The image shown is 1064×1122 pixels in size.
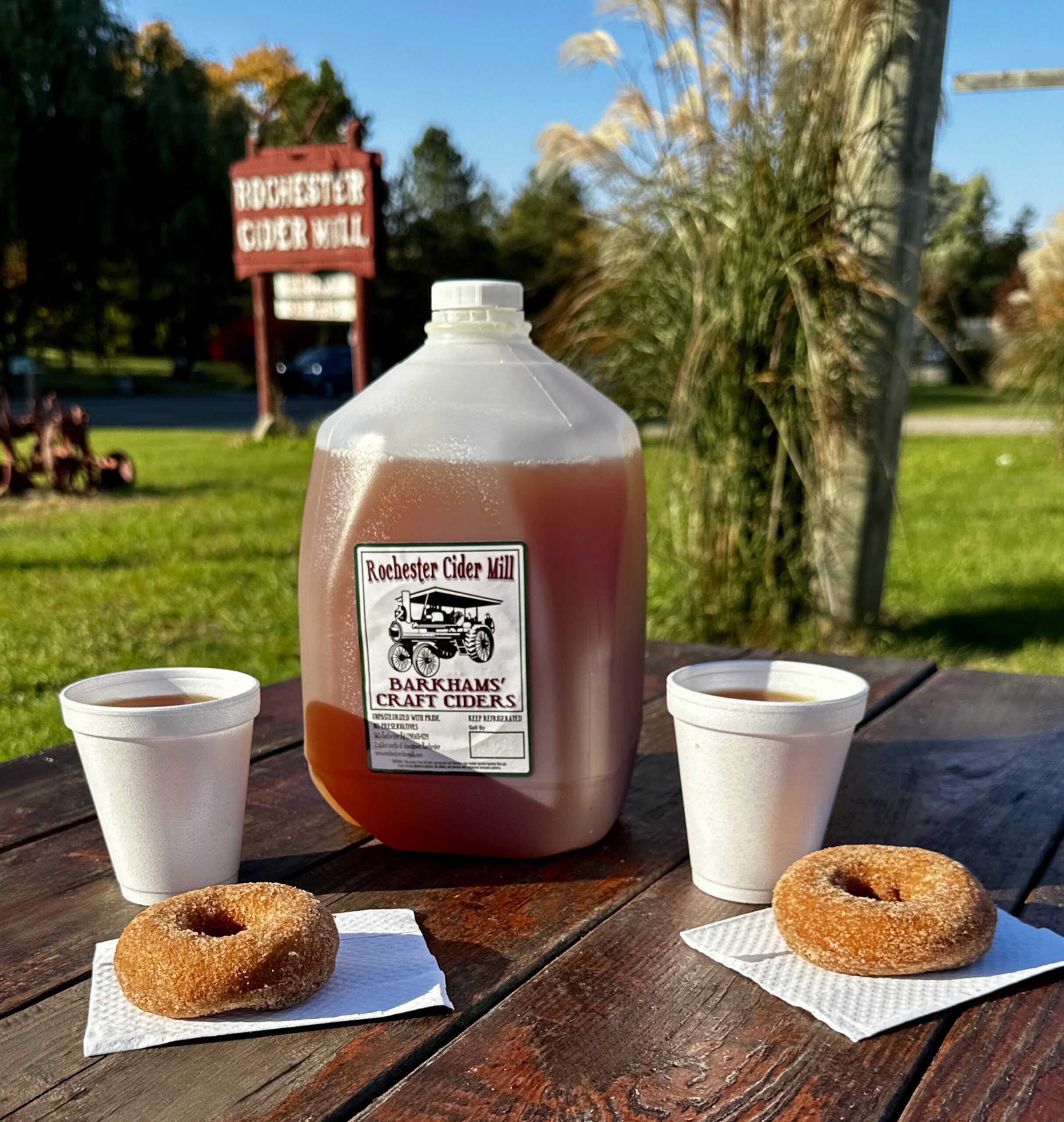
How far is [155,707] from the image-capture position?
2.82ft

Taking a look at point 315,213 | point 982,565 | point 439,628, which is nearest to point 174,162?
point 315,213

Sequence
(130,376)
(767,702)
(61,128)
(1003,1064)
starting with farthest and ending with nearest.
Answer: (130,376)
(61,128)
(767,702)
(1003,1064)

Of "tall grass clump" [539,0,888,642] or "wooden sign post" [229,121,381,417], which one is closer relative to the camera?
"tall grass clump" [539,0,888,642]

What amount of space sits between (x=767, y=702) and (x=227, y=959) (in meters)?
0.42

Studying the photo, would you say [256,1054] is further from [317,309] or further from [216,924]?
[317,309]

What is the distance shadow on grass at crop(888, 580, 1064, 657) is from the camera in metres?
3.47

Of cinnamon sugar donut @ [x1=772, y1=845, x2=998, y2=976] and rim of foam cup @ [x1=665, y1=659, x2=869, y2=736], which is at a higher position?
rim of foam cup @ [x1=665, y1=659, x2=869, y2=736]

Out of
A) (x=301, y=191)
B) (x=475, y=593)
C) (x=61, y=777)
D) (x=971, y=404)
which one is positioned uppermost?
(x=301, y=191)

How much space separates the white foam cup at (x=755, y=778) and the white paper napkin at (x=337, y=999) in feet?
0.78

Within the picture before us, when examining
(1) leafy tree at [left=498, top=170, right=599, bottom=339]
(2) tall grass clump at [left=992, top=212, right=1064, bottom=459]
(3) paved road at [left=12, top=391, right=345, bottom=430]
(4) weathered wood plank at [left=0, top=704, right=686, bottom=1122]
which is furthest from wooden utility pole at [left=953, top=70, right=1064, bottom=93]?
(3) paved road at [left=12, top=391, right=345, bottom=430]

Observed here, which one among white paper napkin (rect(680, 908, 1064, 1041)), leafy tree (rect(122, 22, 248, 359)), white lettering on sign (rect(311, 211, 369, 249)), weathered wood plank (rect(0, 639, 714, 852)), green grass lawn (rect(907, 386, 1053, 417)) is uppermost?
leafy tree (rect(122, 22, 248, 359))

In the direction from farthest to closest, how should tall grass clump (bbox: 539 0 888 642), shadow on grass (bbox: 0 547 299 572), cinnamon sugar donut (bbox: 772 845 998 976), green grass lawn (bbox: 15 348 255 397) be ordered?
green grass lawn (bbox: 15 348 255 397)
shadow on grass (bbox: 0 547 299 572)
tall grass clump (bbox: 539 0 888 642)
cinnamon sugar donut (bbox: 772 845 998 976)

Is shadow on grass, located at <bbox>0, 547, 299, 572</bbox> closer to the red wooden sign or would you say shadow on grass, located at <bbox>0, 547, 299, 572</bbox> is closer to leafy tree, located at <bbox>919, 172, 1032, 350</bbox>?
the red wooden sign

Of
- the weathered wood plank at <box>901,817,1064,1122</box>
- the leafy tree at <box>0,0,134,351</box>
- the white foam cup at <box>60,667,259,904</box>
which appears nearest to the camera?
the weathered wood plank at <box>901,817,1064,1122</box>
